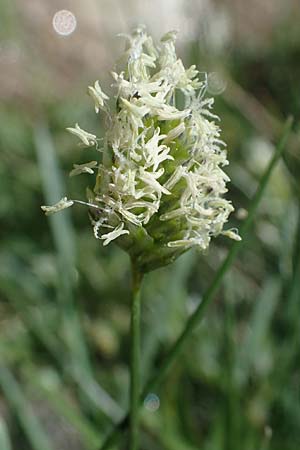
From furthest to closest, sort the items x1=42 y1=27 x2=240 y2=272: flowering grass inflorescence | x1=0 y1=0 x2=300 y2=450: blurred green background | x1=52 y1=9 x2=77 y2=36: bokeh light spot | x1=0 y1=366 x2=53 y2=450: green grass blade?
1. x1=52 y1=9 x2=77 y2=36: bokeh light spot
2. x1=0 y1=0 x2=300 y2=450: blurred green background
3. x1=0 y1=366 x2=53 y2=450: green grass blade
4. x1=42 y1=27 x2=240 y2=272: flowering grass inflorescence

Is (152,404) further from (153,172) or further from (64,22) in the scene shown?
(64,22)

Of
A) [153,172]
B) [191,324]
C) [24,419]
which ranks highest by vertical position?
[153,172]

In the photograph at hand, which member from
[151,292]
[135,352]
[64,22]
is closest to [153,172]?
[135,352]

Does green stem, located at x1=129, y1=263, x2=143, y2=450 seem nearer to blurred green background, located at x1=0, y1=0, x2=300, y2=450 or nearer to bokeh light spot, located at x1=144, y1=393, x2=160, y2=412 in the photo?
blurred green background, located at x1=0, y1=0, x2=300, y2=450

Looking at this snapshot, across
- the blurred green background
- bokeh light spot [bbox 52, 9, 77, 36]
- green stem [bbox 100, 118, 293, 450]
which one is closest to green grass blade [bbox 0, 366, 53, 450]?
the blurred green background

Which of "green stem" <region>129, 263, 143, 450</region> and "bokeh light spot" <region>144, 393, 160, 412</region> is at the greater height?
"green stem" <region>129, 263, 143, 450</region>

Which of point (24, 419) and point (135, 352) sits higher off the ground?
point (135, 352)
